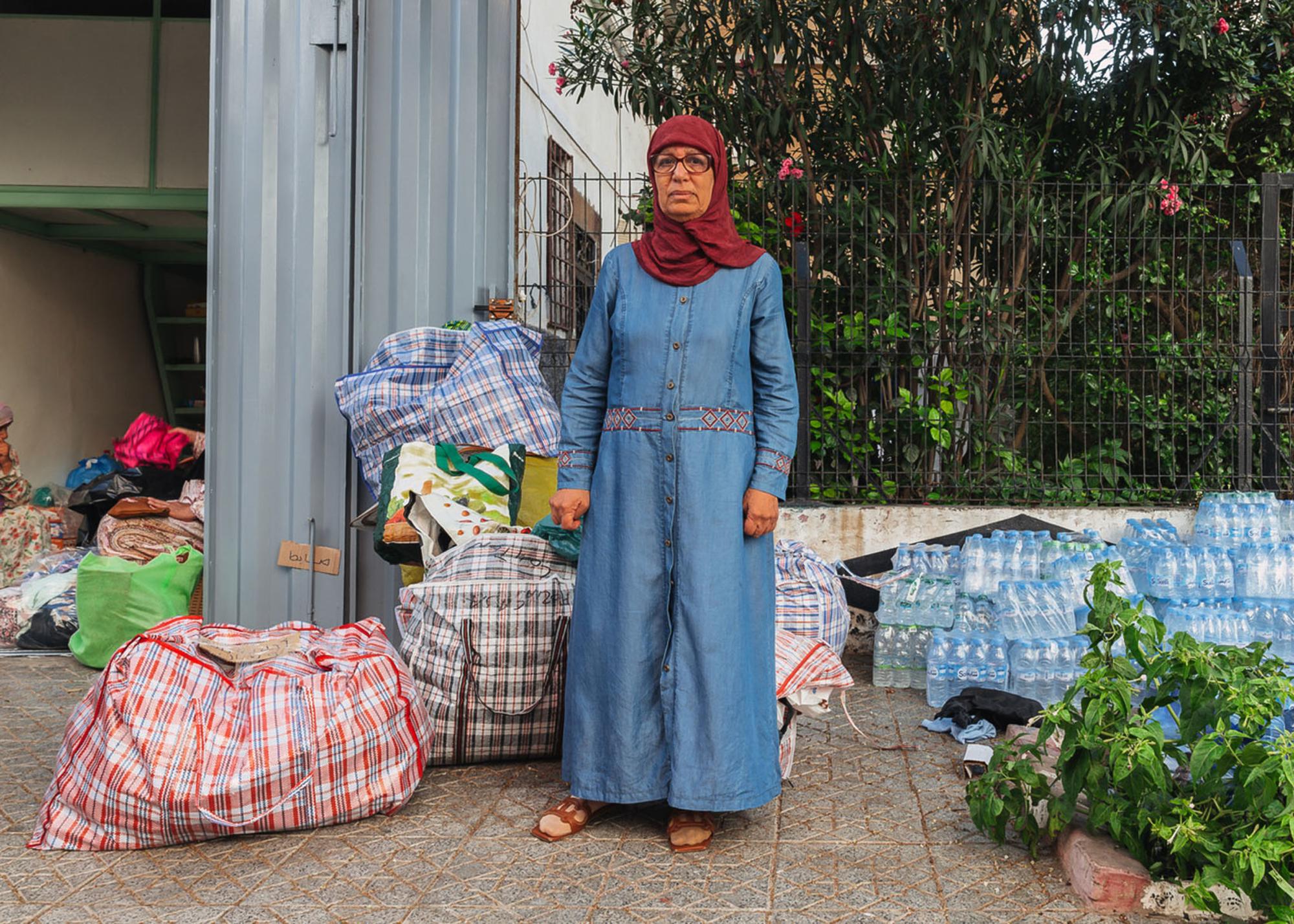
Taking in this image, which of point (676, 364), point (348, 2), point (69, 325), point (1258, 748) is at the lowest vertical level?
point (1258, 748)

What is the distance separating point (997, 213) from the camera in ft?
23.6

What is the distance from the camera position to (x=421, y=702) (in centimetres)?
383

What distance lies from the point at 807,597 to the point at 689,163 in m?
2.48

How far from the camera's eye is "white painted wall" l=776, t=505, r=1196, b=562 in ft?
21.9

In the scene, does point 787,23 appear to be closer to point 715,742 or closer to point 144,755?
point 715,742

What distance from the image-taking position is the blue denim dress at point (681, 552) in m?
3.37

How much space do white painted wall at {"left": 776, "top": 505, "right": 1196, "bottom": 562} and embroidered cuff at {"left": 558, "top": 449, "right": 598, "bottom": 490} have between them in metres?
3.20

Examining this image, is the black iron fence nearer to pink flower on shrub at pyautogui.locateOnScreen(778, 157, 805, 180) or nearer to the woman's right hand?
pink flower on shrub at pyautogui.locateOnScreen(778, 157, 805, 180)

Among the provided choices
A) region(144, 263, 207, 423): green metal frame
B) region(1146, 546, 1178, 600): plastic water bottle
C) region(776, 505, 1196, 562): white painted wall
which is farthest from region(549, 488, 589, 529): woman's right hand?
region(144, 263, 207, 423): green metal frame

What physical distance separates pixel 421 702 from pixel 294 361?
2503 mm

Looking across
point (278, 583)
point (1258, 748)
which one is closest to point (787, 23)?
point (278, 583)

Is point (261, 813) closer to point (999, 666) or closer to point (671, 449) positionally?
point (671, 449)

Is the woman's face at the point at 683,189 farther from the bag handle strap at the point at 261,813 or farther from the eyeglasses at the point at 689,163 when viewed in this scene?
the bag handle strap at the point at 261,813

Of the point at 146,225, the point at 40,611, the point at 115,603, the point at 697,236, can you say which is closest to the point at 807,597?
the point at 697,236
